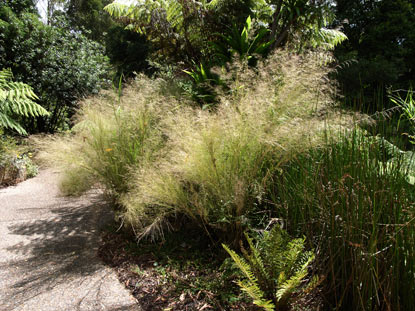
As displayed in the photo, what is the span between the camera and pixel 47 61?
23.6 feet

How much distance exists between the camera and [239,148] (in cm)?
199

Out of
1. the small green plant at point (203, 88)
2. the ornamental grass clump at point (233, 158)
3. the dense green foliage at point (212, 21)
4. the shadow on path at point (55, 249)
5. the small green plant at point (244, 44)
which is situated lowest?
the shadow on path at point (55, 249)

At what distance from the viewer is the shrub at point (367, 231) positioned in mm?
1182

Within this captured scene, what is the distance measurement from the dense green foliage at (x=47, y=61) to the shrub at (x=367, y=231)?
636cm

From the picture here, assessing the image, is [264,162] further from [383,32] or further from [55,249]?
[383,32]

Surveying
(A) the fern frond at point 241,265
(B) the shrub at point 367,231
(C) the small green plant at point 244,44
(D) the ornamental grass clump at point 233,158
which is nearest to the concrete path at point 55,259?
(D) the ornamental grass clump at point 233,158

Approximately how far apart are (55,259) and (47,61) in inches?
256

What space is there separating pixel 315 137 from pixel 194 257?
50.3 inches

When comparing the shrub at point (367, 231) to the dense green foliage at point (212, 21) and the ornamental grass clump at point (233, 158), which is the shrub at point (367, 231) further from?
the dense green foliage at point (212, 21)

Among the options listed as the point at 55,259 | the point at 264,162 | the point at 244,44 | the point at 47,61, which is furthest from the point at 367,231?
the point at 47,61

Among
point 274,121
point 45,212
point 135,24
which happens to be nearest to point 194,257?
point 274,121

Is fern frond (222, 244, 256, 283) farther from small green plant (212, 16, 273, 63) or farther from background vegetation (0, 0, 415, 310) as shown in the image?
small green plant (212, 16, 273, 63)

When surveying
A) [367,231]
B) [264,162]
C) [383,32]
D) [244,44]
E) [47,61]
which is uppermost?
[383,32]

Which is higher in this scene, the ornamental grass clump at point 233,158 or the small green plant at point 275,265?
the ornamental grass clump at point 233,158
